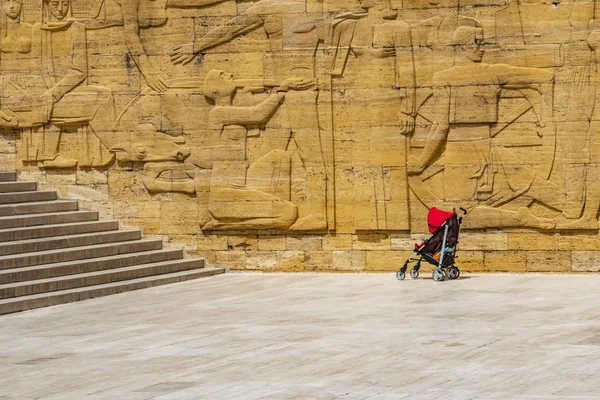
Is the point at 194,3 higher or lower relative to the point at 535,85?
higher

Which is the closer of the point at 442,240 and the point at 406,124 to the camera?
the point at 442,240

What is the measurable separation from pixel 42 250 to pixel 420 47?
5726mm

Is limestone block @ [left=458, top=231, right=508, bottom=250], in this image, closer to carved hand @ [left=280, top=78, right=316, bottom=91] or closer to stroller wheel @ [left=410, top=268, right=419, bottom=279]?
stroller wheel @ [left=410, top=268, right=419, bottom=279]

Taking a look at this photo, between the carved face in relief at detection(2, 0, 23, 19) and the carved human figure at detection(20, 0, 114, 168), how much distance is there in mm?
419

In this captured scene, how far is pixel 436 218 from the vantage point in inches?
594

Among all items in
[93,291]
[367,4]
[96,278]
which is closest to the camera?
[93,291]

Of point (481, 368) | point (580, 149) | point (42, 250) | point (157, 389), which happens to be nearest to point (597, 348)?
point (481, 368)

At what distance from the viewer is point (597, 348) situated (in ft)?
32.3

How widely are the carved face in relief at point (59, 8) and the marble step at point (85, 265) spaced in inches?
150

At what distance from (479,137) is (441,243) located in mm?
1706

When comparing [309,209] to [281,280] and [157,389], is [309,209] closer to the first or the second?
[281,280]

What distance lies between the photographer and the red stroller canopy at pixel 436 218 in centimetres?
1507

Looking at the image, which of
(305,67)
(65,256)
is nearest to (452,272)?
(305,67)

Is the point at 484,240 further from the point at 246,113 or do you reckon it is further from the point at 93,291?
the point at 93,291
